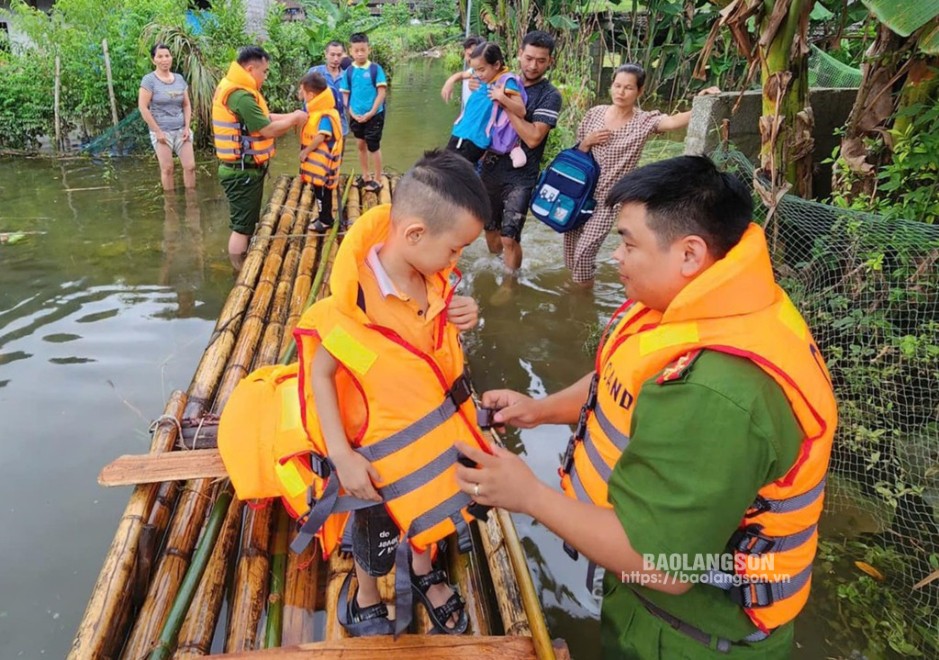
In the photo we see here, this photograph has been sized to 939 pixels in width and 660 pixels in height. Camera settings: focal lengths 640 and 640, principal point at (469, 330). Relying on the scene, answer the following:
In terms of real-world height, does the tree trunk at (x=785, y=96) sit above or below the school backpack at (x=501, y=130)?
above

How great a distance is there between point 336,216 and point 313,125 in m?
0.84

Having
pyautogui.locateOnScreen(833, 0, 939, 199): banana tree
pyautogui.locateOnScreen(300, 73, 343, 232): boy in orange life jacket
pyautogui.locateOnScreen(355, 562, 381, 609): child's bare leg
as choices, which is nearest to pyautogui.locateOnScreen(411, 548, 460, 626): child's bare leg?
pyautogui.locateOnScreen(355, 562, 381, 609): child's bare leg

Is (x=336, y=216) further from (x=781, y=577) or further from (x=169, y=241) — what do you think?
(x=781, y=577)

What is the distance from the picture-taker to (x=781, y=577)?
4.58ft

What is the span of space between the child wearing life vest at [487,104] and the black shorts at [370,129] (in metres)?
2.58

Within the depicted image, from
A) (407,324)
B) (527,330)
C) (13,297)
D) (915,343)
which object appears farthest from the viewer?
(13,297)

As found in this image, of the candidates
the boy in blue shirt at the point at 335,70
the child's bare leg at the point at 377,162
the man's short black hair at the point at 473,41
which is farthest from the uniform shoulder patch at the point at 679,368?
the boy in blue shirt at the point at 335,70

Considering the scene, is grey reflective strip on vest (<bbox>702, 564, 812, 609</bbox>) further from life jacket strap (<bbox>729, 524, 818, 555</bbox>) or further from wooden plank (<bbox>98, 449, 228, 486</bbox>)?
wooden plank (<bbox>98, 449, 228, 486</bbox>)

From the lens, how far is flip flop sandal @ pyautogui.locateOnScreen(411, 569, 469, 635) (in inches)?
84.1

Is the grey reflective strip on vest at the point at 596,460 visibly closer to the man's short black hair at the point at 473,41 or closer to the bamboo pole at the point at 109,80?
the man's short black hair at the point at 473,41

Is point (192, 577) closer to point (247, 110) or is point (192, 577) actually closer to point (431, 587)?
point (431, 587)

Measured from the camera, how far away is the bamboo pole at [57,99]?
9.11 metres

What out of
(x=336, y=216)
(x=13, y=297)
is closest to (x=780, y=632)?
(x=336, y=216)

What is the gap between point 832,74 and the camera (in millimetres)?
5734
